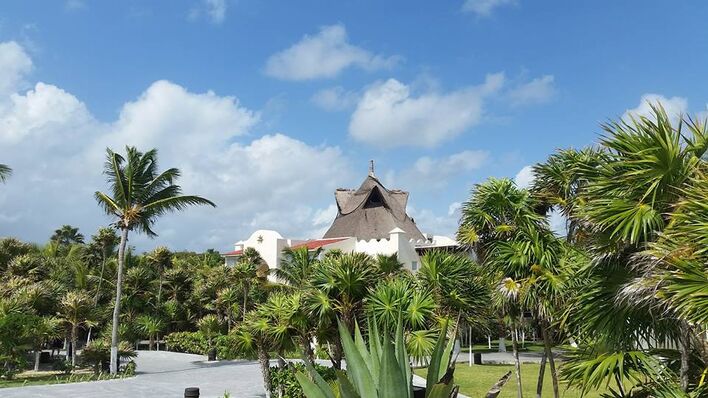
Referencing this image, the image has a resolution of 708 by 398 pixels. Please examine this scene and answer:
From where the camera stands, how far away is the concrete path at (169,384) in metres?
15.8

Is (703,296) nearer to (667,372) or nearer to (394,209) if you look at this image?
(667,372)

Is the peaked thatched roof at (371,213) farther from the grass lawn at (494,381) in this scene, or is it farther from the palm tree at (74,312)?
the palm tree at (74,312)

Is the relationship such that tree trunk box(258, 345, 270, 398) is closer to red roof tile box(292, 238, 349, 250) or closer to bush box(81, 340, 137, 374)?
bush box(81, 340, 137, 374)

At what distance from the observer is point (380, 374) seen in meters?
3.80

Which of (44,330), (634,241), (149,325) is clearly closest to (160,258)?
(149,325)

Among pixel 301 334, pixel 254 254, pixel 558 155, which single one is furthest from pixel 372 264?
pixel 254 254

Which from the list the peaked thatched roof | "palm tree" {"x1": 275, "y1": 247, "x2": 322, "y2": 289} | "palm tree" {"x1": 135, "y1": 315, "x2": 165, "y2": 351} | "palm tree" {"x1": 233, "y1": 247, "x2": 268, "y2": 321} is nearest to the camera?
"palm tree" {"x1": 275, "y1": 247, "x2": 322, "y2": 289}

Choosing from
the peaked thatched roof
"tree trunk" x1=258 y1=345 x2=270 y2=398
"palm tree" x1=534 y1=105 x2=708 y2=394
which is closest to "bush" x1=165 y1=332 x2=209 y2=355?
"tree trunk" x1=258 y1=345 x2=270 y2=398

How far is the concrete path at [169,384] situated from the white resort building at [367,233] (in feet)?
49.0

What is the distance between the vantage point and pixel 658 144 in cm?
565

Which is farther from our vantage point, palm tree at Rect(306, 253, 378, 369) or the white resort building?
the white resort building

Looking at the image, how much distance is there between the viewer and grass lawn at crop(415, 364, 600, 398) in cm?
1636

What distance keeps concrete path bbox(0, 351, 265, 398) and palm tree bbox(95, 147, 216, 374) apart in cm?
346

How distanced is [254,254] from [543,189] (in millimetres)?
28436
